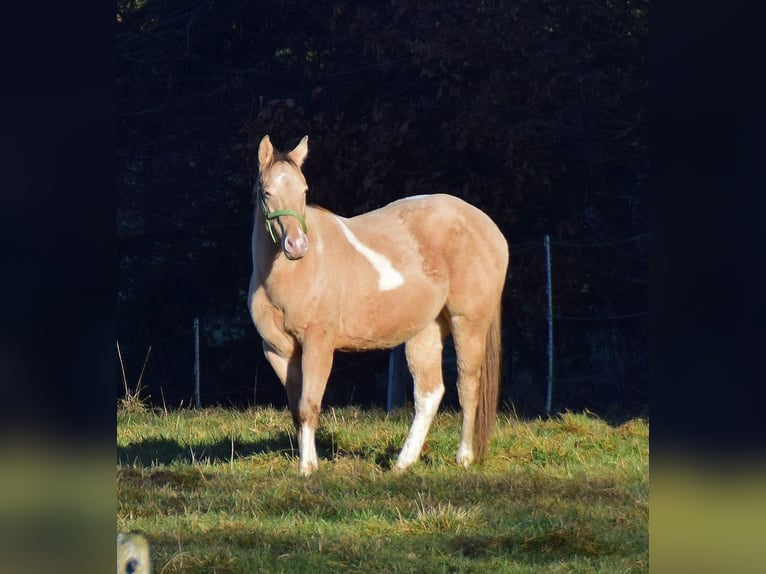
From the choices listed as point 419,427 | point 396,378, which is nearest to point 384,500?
point 419,427

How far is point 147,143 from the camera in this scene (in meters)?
14.6

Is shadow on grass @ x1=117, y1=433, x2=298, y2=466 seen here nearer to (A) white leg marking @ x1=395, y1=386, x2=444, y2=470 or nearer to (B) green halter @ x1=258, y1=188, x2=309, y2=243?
→ (A) white leg marking @ x1=395, y1=386, x2=444, y2=470

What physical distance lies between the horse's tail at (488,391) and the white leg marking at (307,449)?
1149 millimetres

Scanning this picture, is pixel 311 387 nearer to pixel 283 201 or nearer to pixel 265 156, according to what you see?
pixel 283 201

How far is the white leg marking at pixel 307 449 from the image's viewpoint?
22.3ft

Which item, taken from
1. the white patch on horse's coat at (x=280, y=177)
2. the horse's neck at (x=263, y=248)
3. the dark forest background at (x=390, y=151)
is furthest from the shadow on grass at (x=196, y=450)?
the dark forest background at (x=390, y=151)

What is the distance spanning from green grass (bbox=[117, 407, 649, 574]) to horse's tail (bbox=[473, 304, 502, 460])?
5.8 inches

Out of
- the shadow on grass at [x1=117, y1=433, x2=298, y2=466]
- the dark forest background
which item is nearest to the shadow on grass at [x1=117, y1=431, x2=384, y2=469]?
the shadow on grass at [x1=117, y1=433, x2=298, y2=466]

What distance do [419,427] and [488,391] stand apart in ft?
2.14

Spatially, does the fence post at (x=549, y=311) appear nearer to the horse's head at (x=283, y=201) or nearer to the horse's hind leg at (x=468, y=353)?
the horse's hind leg at (x=468, y=353)

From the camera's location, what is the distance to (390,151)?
11.8m

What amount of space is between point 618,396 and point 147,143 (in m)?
7.25
